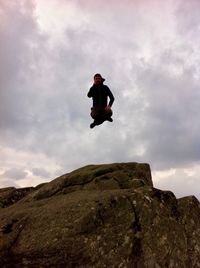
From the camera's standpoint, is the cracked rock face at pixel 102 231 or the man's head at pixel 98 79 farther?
the man's head at pixel 98 79

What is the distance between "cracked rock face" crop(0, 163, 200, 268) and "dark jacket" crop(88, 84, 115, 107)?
4705 mm

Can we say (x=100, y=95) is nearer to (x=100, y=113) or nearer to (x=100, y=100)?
(x=100, y=100)

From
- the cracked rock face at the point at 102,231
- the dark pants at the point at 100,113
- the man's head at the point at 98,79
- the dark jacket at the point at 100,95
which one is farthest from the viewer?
the dark pants at the point at 100,113

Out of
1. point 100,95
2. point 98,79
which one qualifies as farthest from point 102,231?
point 98,79

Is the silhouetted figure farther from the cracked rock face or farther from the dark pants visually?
the cracked rock face

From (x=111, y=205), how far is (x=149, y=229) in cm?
168

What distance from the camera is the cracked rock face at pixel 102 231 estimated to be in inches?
598

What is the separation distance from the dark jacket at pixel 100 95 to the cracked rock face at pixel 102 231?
4.70 m

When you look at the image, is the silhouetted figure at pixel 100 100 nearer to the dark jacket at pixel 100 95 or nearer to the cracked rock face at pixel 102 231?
the dark jacket at pixel 100 95

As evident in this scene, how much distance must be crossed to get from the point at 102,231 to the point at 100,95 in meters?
7.61

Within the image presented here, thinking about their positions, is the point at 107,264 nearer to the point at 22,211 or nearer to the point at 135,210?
the point at 135,210

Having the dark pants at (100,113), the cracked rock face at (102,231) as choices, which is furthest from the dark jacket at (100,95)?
the cracked rock face at (102,231)

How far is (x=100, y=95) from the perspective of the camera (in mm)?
20953

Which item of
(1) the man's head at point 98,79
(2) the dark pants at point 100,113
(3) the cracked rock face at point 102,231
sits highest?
(1) the man's head at point 98,79
